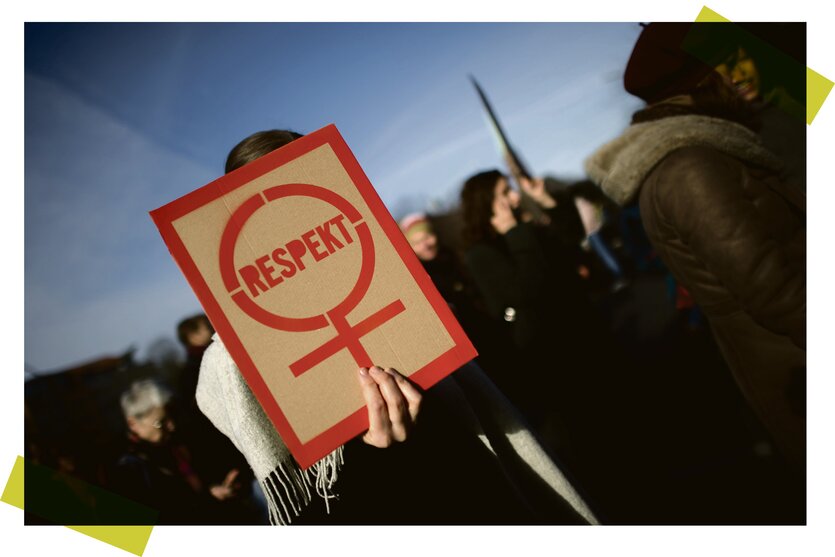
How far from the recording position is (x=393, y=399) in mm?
1007

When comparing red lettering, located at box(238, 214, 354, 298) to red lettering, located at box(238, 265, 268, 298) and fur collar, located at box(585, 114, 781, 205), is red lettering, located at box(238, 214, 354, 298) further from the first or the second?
fur collar, located at box(585, 114, 781, 205)

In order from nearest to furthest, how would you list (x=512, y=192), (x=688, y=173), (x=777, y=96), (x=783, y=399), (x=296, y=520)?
(x=296, y=520) < (x=688, y=173) < (x=783, y=399) < (x=777, y=96) < (x=512, y=192)

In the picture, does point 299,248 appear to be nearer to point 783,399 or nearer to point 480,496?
point 480,496

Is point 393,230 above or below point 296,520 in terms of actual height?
above

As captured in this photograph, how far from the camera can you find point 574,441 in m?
2.37

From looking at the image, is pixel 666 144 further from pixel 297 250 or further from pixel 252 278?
pixel 252 278

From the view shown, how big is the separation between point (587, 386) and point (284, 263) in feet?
6.21

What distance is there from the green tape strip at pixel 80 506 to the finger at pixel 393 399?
126 cm

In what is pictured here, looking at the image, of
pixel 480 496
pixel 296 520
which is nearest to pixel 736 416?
pixel 480 496

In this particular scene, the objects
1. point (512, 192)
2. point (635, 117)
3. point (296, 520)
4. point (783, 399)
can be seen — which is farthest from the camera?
point (512, 192)

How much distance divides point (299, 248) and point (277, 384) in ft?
1.01
